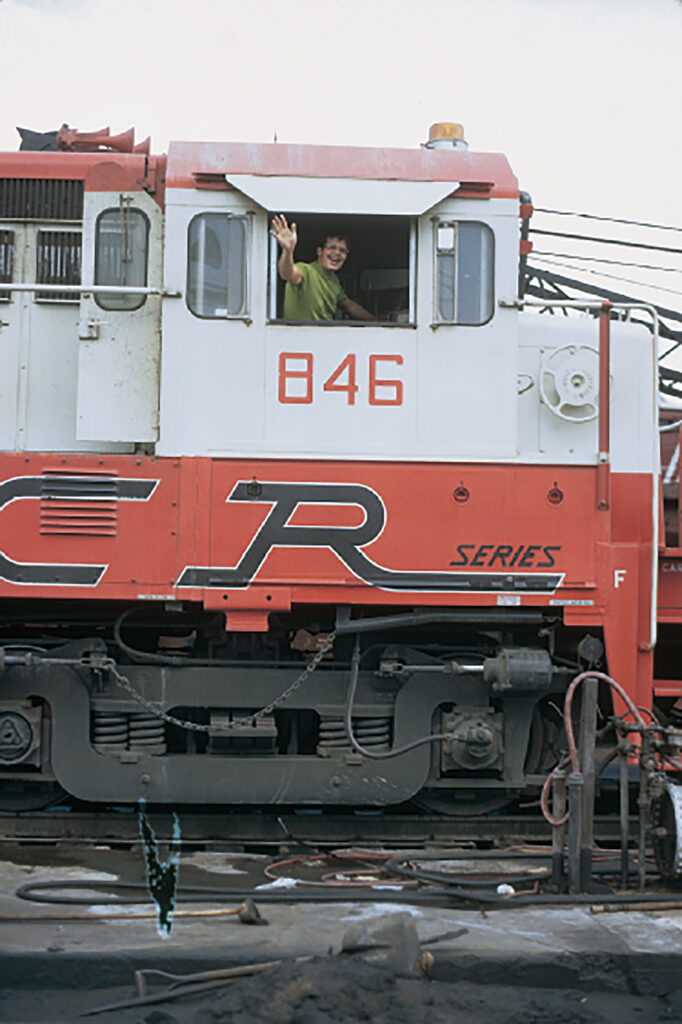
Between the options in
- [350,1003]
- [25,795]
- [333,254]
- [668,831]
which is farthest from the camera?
[25,795]

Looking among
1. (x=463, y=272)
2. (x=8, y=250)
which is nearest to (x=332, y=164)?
(x=463, y=272)

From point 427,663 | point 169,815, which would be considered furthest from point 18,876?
point 427,663

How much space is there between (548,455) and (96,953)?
13.0 feet

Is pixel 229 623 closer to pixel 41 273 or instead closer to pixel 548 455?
pixel 548 455

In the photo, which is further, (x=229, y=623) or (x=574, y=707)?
(x=574, y=707)

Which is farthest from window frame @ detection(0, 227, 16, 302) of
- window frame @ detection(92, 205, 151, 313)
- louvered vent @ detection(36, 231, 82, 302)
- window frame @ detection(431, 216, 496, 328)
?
window frame @ detection(431, 216, 496, 328)

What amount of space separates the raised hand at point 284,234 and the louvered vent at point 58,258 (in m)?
1.51

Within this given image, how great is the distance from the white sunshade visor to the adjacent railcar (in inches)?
0.7

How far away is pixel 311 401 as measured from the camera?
20.8ft

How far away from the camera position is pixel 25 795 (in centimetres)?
681

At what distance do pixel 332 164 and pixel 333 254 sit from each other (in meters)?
0.55

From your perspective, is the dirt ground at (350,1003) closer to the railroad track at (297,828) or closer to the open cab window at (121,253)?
the railroad track at (297,828)

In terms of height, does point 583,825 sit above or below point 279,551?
below

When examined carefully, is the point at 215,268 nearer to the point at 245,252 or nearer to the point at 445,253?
the point at 245,252
